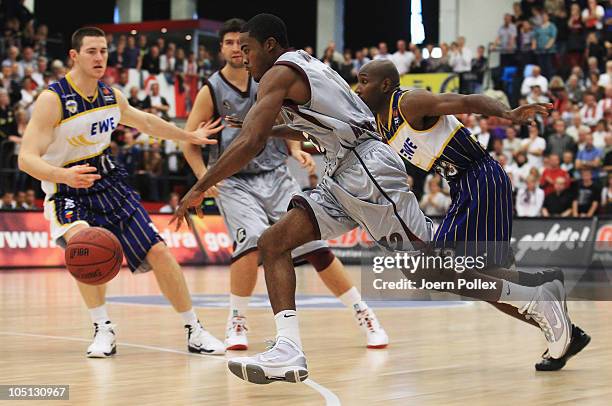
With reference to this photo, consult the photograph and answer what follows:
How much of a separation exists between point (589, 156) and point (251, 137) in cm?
1331

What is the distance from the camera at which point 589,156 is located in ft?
56.6

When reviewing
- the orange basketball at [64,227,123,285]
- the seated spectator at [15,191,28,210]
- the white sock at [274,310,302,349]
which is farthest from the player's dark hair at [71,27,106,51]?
the seated spectator at [15,191,28,210]

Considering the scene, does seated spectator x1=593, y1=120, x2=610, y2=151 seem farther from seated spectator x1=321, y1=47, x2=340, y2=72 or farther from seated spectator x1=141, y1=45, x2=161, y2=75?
seated spectator x1=141, y1=45, x2=161, y2=75

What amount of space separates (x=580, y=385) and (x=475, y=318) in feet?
12.4

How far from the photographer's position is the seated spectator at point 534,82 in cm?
1938

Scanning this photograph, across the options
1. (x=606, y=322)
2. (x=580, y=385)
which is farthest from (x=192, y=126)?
(x=606, y=322)

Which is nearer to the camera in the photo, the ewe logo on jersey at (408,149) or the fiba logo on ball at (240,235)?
the ewe logo on jersey at (408,149)

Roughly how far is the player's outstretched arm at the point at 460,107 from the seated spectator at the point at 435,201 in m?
12.4

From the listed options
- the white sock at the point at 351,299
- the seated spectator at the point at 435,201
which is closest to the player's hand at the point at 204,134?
the white sock at the point at 351,299

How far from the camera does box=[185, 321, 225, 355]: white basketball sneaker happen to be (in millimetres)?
6590

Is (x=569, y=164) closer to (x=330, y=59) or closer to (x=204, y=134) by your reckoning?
(x=330, y=59)

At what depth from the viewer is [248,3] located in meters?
31.2

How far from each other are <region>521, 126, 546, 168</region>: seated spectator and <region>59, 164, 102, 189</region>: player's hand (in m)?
13.0

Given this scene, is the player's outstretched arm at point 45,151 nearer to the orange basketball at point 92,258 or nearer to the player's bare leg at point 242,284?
the orange basketball at point 92,258
